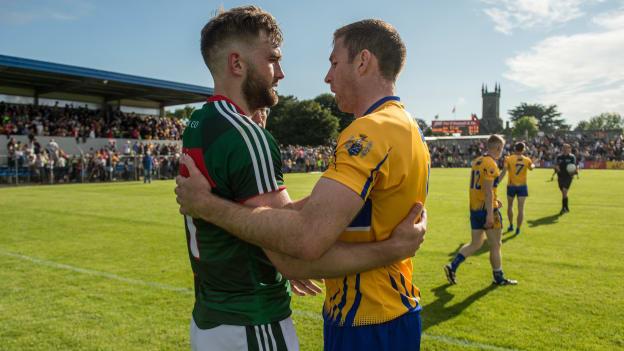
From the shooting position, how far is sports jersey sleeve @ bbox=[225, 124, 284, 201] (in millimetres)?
2016

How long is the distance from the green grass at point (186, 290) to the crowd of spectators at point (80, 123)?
23105mm

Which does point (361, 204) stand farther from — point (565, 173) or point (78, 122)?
point (78, 122)

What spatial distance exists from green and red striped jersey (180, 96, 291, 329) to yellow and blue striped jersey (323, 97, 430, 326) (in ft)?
1.02

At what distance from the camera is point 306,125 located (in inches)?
3031

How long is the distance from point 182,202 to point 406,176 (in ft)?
3.44

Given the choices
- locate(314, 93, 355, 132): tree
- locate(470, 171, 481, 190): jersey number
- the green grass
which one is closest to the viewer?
the green grass

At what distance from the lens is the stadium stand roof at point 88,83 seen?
30.9 metres

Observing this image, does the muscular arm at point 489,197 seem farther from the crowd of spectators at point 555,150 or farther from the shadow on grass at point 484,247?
the crowd of spectators at point 555,150

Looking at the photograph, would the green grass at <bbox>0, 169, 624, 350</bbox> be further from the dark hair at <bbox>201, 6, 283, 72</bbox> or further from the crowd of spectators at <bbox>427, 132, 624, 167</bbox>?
the crowd of spectators at <bbox>427, 132, 624, 167</bbox>

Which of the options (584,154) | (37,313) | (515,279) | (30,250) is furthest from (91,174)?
(584,154)

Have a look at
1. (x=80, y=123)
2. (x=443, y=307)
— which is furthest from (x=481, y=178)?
(x=80, y=123)

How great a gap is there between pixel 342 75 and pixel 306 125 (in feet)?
246

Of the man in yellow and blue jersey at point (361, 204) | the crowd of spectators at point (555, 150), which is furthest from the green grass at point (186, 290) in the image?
the crowd of spectators at point (555, 150)

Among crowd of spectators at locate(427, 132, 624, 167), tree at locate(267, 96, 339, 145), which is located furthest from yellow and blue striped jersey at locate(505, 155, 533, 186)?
tree at locate(267, 96, 339, 145)
